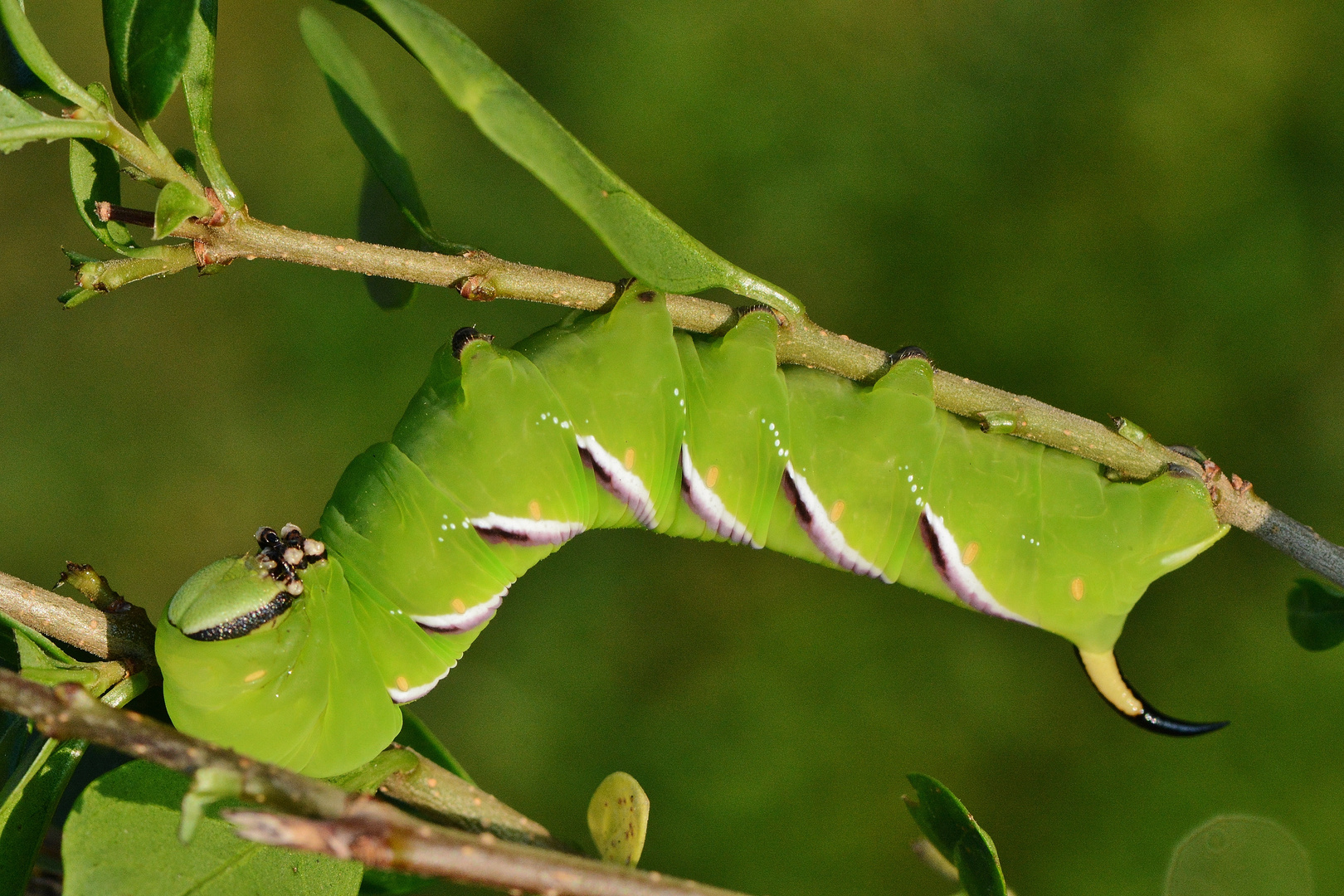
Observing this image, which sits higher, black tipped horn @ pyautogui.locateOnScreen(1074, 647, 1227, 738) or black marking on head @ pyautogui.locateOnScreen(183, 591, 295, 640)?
black tipped horn @ pyautogui.locateOnScreen(1074, 647, 1227, 738)

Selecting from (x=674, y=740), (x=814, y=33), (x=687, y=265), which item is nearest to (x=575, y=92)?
(x=814, y=33)

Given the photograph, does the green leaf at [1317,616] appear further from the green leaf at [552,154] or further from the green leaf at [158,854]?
the green leaf at [158,854]

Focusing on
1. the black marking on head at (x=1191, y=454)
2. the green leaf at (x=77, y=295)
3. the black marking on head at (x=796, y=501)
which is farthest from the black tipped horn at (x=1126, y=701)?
the green leaf at (x=77, y=295)

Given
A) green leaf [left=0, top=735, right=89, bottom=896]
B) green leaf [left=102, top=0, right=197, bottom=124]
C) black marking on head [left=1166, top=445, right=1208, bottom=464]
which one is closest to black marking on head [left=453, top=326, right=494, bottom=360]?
green leaf [left=102, top=0, right=197, bottom=124]

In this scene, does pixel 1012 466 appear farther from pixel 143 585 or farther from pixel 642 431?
pixel 143 585

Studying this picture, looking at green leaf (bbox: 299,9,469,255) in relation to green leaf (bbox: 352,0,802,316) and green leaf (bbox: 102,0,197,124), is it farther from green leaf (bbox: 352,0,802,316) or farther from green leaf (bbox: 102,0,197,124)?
green leaf (bbox: 352,0,802,316)

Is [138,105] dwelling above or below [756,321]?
below
